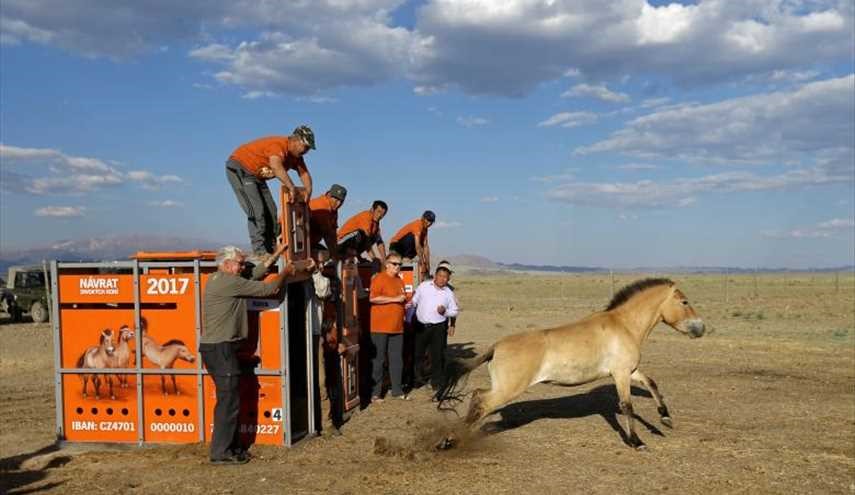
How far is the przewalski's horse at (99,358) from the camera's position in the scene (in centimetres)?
883

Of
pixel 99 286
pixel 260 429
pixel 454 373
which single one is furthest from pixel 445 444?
pixel 99 286

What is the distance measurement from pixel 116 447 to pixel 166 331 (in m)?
1.53

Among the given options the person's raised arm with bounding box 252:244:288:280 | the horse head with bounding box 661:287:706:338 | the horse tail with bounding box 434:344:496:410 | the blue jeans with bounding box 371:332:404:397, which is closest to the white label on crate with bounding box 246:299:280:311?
the person's raised arm with bounding box 252:244:288:280

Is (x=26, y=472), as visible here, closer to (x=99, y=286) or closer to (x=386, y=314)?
(x=99, y=286)

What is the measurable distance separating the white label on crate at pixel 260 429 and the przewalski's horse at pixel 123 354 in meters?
1.51

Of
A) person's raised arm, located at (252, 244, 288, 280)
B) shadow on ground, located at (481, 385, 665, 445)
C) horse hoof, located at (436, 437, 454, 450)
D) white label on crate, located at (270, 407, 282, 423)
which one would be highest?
person's raised arm, located at (252, 244, 288, 280)

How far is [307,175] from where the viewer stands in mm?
9078

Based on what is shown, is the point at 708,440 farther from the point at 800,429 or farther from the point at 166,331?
the point at 166,331

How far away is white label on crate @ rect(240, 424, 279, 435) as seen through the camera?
8.66m

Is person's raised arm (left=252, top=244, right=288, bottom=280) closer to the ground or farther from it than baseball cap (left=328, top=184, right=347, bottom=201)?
closer to the ground

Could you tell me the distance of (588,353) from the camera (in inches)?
346

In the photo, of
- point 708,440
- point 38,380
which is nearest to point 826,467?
point 708,440

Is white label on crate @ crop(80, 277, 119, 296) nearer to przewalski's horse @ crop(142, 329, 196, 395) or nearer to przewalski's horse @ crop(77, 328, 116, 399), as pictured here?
przewalski's horse @ crop(77, 328, 116, 399)

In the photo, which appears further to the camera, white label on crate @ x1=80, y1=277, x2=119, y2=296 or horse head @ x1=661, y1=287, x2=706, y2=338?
horse head @ x1=661, y1=287, x2=706, y2=338
